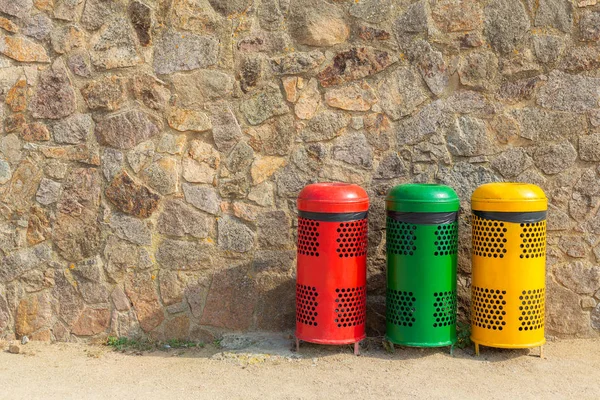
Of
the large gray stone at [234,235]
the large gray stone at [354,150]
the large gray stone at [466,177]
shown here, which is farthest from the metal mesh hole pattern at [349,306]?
the large gray stone at [466,177]

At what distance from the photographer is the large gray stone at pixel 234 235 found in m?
5.68

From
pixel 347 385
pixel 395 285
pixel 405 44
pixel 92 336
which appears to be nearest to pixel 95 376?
pixel 92 336

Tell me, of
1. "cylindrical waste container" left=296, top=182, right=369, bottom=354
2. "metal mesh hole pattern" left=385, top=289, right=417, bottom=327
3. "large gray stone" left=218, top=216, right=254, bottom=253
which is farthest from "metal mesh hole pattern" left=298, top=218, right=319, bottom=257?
"metal mesh hole pattern" left=385, top=289, right=417, bottom=327

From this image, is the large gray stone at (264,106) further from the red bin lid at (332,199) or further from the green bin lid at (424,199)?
the green bin lid at (424,199)

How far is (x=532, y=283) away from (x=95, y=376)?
3138 mm

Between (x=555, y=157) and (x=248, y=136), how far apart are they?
2.36m

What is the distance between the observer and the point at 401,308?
5250 millimetres

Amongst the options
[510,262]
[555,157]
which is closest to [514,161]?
[555,157]

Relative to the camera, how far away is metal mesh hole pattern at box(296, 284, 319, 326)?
5.23 meters

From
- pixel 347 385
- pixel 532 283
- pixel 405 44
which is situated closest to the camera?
pixel 347 385

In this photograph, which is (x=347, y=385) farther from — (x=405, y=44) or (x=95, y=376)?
(x=405, y=44)

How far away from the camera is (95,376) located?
16.8 feet

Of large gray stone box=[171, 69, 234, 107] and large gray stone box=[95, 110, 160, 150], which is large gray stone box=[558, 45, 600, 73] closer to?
large gray stone box=[171, 69, 234, 107]

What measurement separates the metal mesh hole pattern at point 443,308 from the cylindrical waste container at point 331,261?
53 cm
